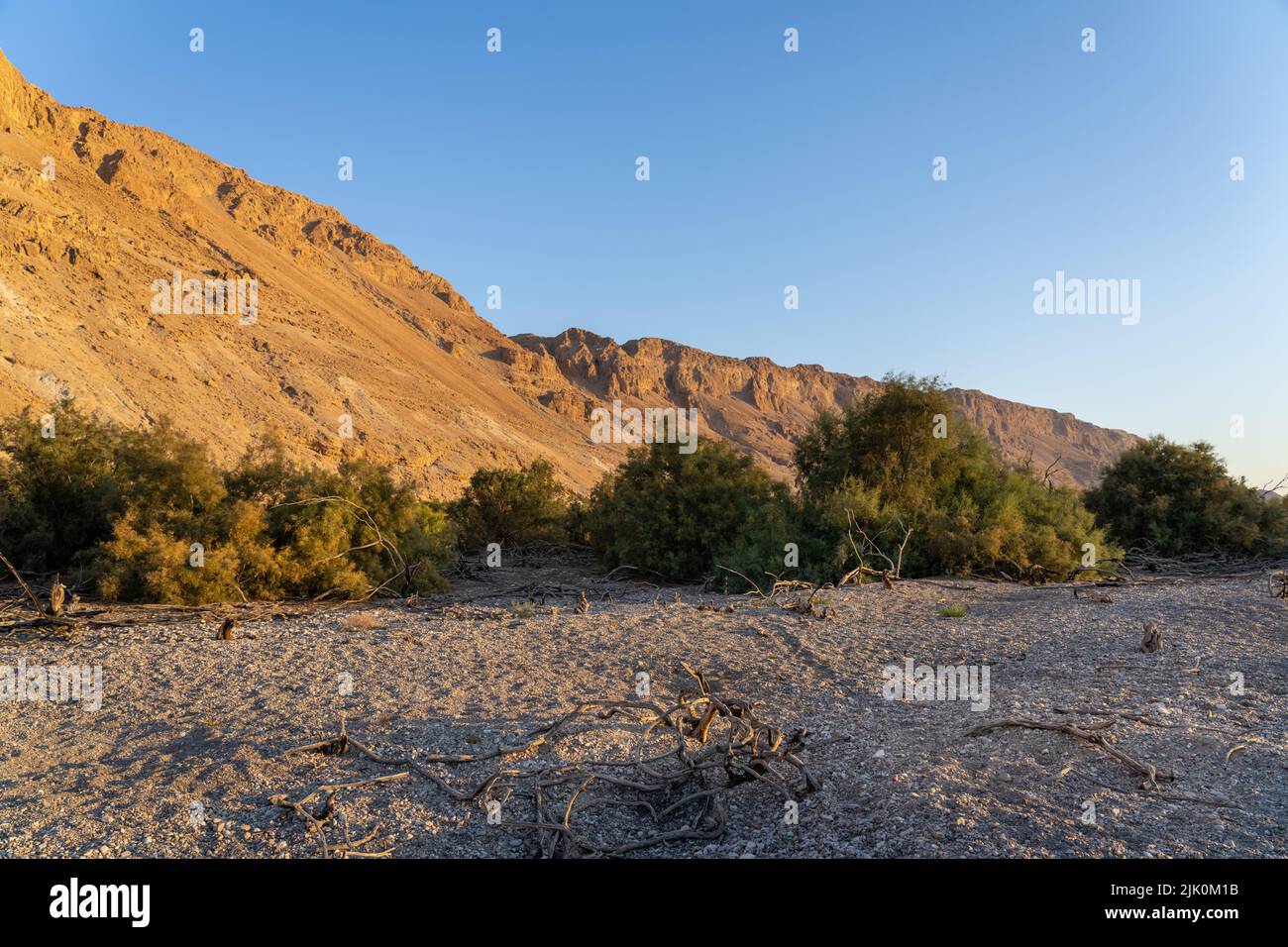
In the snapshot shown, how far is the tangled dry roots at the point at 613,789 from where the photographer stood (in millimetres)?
2916

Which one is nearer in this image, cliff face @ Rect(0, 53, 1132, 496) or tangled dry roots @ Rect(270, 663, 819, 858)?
tangled dry roots @ Rect(270, 663, 819, 858)

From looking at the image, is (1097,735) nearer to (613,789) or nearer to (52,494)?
(613,789)

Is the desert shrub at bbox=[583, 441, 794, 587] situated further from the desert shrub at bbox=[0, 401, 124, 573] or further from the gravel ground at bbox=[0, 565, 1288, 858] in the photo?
the desert shrub at bbox=[0, 401, 124, 573]

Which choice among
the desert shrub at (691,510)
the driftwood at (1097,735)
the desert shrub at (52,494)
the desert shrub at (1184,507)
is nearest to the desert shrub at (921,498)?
Answer: the desert shrub at (691,510)

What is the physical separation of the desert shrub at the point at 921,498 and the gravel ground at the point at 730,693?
3.01m

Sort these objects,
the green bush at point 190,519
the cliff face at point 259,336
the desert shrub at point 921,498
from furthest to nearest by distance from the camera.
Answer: the cliff face at point 259,336 → the desert shrub at point 921,498 → the green bush at point 190,519

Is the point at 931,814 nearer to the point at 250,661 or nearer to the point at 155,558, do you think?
the point at 250,661

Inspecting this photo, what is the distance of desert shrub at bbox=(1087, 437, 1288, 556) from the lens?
632 inches

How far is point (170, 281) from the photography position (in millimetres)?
48406

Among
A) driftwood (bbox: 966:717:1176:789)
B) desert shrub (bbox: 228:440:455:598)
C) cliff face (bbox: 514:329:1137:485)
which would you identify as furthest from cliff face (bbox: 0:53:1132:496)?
driftwood (bbox: 966:717:1176:789)

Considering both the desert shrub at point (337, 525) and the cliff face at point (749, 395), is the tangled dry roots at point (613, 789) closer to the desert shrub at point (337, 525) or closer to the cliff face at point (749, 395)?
the desert shrub at point (337, 525)

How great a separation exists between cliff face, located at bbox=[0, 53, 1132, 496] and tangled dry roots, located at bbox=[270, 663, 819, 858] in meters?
14.1

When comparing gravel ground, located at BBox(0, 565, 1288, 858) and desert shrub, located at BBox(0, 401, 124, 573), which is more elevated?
desert shrub, located at BBox(0, 401, 124, 573)
